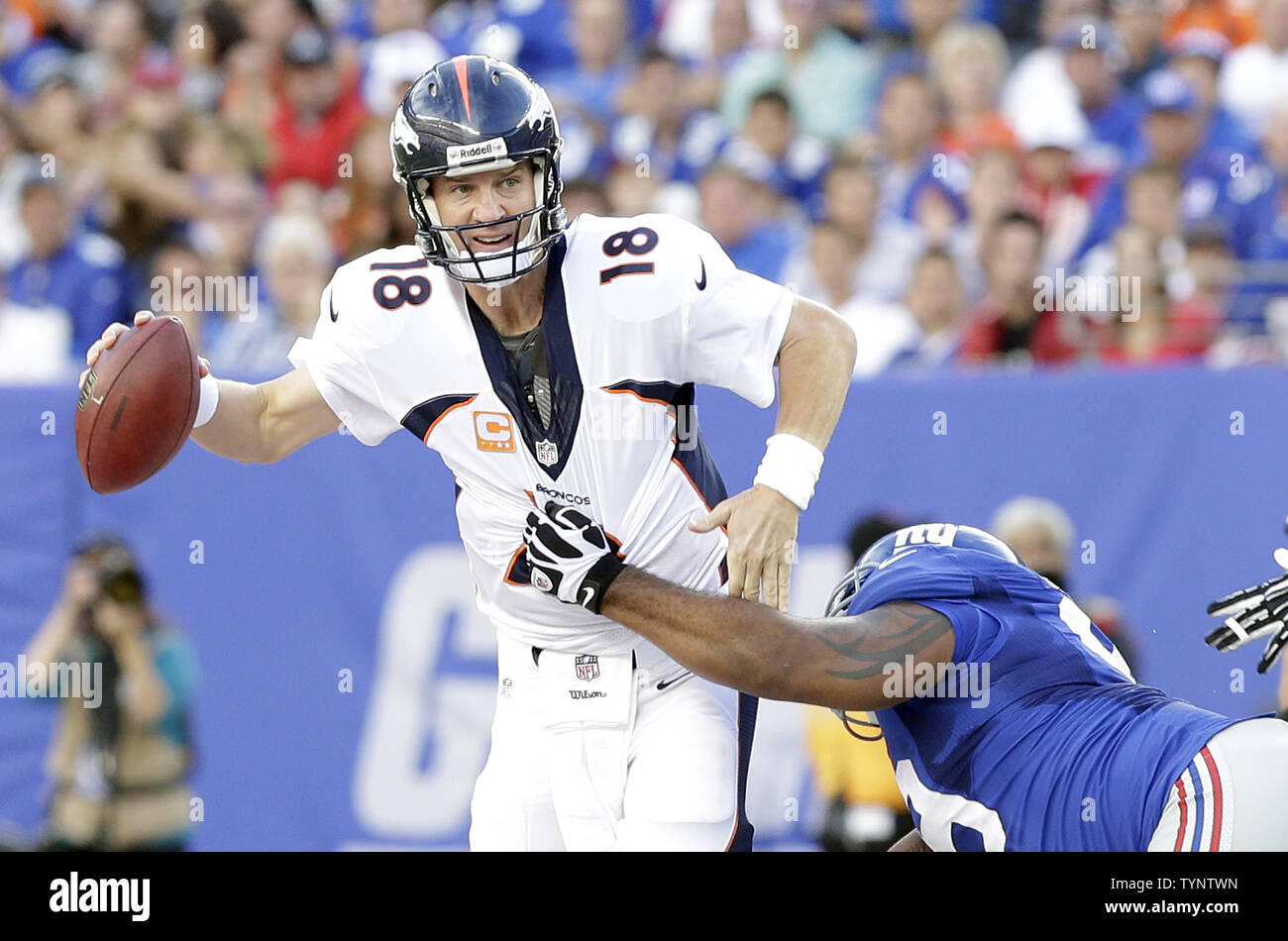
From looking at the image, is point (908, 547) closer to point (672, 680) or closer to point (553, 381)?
point (672, 680)

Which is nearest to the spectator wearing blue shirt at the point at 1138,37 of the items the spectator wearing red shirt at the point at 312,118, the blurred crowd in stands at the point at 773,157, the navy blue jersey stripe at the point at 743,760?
the blurred crowd in stands at the point at 773,157

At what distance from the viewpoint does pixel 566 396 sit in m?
3.81

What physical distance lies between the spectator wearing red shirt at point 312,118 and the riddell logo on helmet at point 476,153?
217 inches

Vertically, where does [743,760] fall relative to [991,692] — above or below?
below

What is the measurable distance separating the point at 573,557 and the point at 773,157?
5.46 metres

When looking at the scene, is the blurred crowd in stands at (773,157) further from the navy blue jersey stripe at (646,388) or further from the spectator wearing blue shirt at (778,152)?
the navy blue jersey stripe at (646,388)

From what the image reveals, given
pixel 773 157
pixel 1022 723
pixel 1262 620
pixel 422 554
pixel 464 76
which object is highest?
pixel 773 157

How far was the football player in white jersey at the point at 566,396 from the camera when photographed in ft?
12.3

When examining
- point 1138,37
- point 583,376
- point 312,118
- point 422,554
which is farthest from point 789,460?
point 312,118

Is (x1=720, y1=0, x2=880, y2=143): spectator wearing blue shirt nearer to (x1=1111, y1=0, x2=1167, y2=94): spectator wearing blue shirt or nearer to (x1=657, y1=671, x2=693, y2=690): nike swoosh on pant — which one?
(x1=1111, y1=0, x2=1167, y2=94): spectator wearing blue shirt

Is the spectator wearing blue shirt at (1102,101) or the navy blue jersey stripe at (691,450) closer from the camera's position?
the navy blue jersey stripe at (691,450)

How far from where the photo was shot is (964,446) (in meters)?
6.44

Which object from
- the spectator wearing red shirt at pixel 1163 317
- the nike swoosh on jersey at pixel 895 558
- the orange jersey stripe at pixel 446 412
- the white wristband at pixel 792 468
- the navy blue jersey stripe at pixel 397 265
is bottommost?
the nike swoosh on jersey at pixel 895 558

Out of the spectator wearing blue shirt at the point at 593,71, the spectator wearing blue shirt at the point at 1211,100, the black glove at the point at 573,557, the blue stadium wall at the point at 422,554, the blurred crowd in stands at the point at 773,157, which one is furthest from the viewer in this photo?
the spectator wearing blue shirt at the point at 593,71
